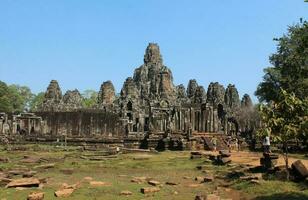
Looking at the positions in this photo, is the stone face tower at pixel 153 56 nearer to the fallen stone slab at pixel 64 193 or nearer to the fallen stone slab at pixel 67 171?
the fallen stone slab at pixel 67 171

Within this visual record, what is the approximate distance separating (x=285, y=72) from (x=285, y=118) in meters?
25.7

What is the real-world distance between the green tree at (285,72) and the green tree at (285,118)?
1883 cm

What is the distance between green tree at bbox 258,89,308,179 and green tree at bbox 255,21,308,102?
741 inches

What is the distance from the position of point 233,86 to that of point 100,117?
2718 centimetres

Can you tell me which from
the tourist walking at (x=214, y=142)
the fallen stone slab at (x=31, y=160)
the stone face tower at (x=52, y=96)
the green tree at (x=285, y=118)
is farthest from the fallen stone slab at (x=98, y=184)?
the stone face tower at (x=52, y=96)

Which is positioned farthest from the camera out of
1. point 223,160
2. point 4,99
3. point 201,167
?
point 4,99

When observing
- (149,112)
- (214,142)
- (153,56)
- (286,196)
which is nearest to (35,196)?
(286,196)

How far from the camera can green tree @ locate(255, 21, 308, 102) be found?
3444 centimetres

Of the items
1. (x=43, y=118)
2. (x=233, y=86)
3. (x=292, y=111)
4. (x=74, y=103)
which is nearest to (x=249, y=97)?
(x=233, y=86)

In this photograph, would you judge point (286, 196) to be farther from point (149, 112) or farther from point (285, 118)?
point (149, 112)

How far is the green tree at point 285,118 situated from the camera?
43.2 feet

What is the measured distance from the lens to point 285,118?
13.8 metres

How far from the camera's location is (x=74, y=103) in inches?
2584

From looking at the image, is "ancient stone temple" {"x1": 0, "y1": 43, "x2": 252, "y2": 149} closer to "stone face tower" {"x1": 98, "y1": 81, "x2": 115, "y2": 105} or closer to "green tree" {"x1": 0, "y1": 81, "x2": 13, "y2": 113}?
"stone face tower" {"x1": 98, "y1": 81, "x2": 115, "y2": 105}
